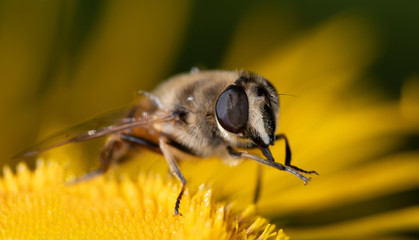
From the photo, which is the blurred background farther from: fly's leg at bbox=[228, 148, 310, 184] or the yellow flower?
fly's leg at bbox=[228, 148, 310, 184]

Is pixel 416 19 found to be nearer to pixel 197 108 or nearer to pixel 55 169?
pixel 197 108

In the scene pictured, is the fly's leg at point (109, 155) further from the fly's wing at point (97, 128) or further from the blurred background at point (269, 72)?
the blurred background at point (269, 72)

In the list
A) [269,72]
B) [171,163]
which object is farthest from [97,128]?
[269,72]

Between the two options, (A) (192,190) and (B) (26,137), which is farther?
(B) (26,137)

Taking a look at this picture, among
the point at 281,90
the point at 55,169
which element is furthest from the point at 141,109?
the point at 281,90

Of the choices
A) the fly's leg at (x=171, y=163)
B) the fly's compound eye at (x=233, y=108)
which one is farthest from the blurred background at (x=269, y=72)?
the fly's compound eye at (x=233, y=108)

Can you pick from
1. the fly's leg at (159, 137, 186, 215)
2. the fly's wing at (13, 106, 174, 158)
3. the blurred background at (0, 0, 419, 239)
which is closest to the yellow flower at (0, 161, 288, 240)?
the fly's leg at (159, 137, 186, 215)
